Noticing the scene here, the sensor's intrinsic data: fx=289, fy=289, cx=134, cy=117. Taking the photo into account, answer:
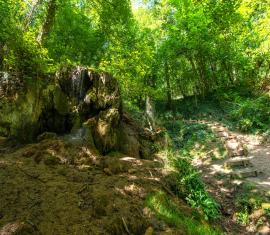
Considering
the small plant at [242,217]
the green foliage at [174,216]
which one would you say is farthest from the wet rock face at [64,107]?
the small plant at [242,217]

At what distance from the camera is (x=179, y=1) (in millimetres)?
19703

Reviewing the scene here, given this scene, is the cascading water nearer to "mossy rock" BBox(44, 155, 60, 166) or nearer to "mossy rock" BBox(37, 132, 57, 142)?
"mossy rock" BBox(37, 132, 57, 142)

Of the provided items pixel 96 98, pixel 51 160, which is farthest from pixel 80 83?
pixel 51 160

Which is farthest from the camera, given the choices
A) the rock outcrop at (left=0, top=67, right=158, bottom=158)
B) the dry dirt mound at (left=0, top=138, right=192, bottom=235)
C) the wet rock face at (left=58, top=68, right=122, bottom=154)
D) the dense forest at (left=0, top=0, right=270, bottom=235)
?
the wet rock face at (left=58, top=68, right=122, bottom=154)

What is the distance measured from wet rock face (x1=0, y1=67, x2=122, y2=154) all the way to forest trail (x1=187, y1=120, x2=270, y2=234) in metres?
3.78

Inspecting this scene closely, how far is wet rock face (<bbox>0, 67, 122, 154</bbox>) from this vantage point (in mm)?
8062

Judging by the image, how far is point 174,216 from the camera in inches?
226

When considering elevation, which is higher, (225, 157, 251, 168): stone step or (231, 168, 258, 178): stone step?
(225, 157, 251, 168): stone step

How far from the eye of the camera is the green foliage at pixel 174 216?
547 cm

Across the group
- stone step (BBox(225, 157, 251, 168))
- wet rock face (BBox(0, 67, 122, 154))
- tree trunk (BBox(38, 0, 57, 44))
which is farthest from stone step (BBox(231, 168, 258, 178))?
tree trunk (BBox(38, 0, 57, 44))

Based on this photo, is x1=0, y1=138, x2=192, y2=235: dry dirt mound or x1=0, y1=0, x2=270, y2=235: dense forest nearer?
x1=0, y1=138, x2=192, y2=235: dry dirt mound

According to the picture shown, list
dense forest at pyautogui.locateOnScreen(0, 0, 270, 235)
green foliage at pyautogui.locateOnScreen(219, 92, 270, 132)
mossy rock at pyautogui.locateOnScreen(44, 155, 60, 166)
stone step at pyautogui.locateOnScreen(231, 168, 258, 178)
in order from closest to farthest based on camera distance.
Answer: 1. dense forest at pyautogui.locateOnScreen(0, 0, 270, 235)
2. mossy rock at pyautogui.locateOnScreen(44, 155, 60, 166)
3. stone step at pyautogui.locateOnScreen(231, 168, 258, 178)
4. green foliage at pyautogui.locateOnScreen(219, 92, 270, 132)

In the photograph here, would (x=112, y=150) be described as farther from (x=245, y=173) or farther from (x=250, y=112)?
(x=250, y=112)

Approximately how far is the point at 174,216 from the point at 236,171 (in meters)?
5.69
